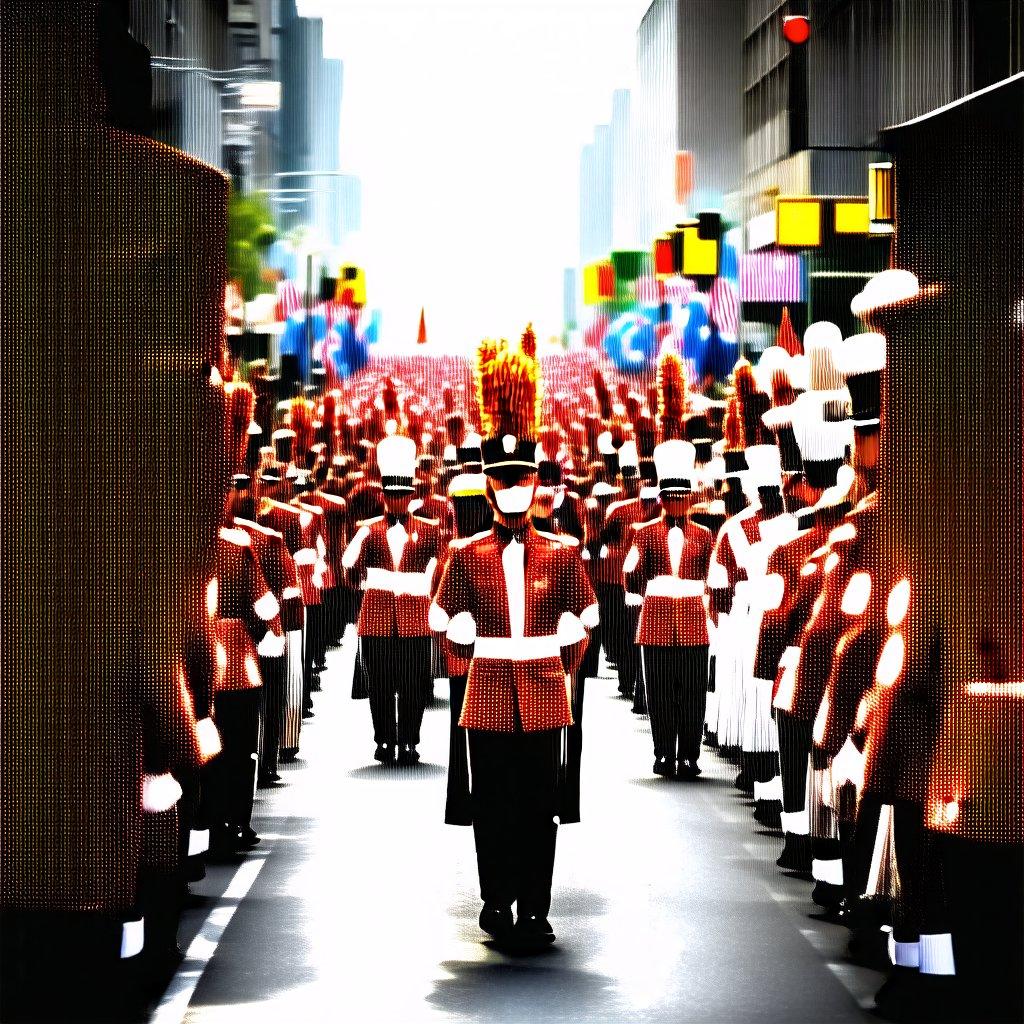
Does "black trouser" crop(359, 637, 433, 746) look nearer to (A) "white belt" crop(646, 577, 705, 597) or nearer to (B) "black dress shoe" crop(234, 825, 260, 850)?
(A) "white belt" crop(646, 577, 705, 597)

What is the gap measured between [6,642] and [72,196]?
1.36m

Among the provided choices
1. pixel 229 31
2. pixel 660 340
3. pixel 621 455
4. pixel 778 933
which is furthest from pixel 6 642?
pixel 660 340

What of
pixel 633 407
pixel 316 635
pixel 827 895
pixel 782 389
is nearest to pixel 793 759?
pixel 827 895

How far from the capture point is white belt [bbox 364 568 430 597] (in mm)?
13930

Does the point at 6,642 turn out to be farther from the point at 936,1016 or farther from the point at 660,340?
the point at 660,340

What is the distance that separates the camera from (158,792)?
20.7 ft

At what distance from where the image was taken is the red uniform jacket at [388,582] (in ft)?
45.8

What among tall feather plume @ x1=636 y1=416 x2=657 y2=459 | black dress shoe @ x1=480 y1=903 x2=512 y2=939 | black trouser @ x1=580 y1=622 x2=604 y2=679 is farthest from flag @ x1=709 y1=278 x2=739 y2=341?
black dress shoe @ x1=480 y1=903 x2=512 y2=939

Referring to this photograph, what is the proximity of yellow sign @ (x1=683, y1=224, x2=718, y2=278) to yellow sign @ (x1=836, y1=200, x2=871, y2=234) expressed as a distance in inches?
112

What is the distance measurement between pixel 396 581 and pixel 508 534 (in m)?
5.43

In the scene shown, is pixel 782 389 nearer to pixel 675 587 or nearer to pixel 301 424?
pixel 675 587

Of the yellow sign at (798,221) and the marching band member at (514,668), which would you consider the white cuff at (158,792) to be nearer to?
the marching band member at (514,668)

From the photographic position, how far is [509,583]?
850 centimetres

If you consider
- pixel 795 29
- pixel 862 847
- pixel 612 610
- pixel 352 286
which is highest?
pixel 795 29
